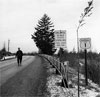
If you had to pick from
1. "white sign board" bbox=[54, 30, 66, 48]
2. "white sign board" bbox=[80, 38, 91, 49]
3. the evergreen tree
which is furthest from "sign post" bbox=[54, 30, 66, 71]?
the evergreen tree

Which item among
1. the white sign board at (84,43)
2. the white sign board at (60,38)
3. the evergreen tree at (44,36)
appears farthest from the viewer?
the evergreen tree at (44,36)

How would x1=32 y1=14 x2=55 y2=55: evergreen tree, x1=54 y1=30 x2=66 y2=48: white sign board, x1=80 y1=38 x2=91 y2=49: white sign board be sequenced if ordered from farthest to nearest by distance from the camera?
x1=32 y1=14 x2=55 y2=55: evergreen tree < x1=54 y1=30 x2=66 y2=48: white sign board < x1=80 y1=38 x2=91 y2=49: white sign board

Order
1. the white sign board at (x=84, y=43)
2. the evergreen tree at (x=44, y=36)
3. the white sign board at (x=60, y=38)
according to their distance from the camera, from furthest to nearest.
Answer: the evergreen tree at (x=44, y=36) < the white sign board at (x=60, y=38) < the white sign board at (x=84, y=43)

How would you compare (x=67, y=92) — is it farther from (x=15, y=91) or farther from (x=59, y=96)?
(x=15, y=91)

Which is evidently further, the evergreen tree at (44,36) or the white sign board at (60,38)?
the evergreen tree at (44,36)

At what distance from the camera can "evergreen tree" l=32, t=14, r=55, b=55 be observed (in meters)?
71.6

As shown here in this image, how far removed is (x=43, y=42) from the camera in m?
72.3

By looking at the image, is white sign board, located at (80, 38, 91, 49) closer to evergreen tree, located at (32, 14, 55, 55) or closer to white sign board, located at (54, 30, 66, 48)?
white sign board, located at (54, 30, 66, 48)

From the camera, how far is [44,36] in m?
76.7

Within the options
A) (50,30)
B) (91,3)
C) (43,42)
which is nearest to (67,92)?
(91,3)

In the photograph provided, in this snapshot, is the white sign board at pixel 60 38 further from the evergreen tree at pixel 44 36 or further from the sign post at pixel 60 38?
the evergreen tree at pixel 44 36

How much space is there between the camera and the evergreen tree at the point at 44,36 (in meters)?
71.6

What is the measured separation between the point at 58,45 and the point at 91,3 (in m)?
4.53

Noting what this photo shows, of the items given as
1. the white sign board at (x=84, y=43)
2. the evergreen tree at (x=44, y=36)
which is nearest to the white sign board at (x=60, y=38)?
the white sign board at (x=84, y=43)
